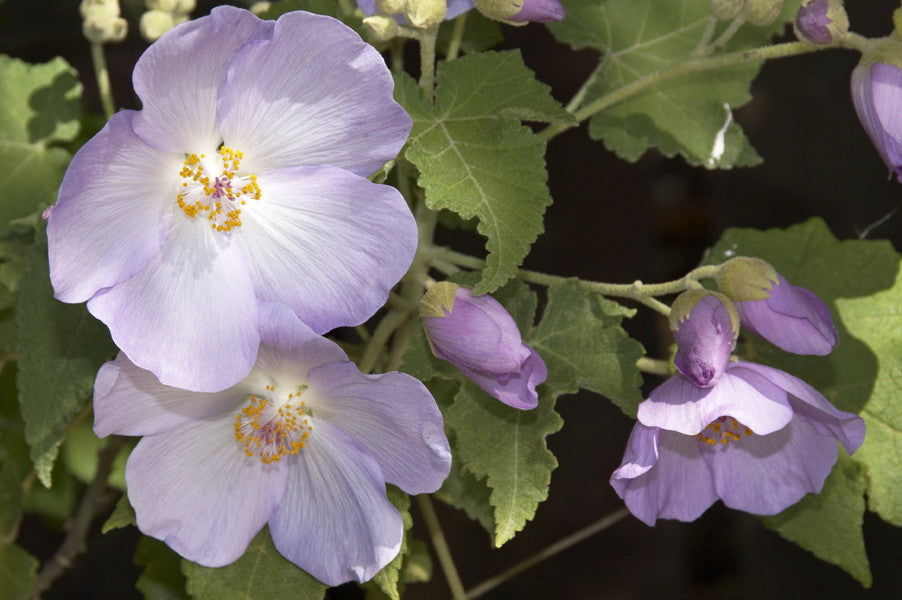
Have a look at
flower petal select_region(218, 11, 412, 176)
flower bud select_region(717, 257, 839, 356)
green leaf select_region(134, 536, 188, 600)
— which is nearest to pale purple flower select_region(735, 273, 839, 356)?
flower bud select_region(717, 257, 839, 356)

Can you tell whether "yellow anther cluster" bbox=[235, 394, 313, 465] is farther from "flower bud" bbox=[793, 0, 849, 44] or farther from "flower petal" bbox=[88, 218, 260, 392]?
"flower bud" bbox=[793, 0, 849, 44]

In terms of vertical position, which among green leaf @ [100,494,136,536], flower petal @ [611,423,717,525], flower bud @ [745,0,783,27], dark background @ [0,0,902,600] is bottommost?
dark background @ [0,0,902,600]

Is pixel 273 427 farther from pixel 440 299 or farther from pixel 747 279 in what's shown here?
pixel 747 279

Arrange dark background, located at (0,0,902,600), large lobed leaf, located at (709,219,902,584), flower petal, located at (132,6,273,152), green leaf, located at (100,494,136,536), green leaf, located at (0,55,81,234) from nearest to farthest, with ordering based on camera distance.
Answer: flower petal, located at (132,6,273,152) → green leaf, located at (100,494,136,536) → large lobed leaf, located at (709,219,902,584) → green leaf, located at (0,55,81,234) → dark background, located at (0,0,902,600)

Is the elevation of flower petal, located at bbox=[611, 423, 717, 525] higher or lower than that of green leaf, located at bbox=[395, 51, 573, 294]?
lower

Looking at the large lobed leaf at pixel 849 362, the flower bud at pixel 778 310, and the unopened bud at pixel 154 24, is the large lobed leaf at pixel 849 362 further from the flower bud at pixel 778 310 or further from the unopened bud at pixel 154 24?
the unopened bud at pixel 154 24

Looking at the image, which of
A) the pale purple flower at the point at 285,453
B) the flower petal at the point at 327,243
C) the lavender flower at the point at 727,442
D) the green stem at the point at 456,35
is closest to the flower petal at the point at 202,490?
the pale purple flower at the point at 285,453
